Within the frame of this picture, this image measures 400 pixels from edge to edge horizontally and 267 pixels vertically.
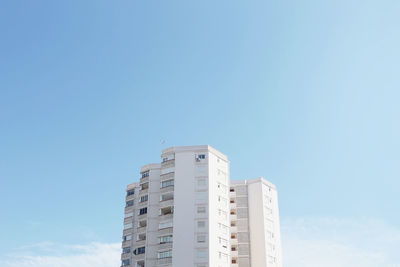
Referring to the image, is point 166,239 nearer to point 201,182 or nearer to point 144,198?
point 201,182

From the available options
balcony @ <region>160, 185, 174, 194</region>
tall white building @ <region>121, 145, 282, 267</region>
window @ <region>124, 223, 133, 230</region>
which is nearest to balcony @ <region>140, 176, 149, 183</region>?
tall white building @ <region>121, 145, 282, 267</region>

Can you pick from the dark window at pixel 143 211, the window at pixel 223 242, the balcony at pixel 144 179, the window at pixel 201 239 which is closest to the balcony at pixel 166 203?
the dark window at pixel 143 211

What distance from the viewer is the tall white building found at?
7850cm

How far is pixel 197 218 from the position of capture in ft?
262

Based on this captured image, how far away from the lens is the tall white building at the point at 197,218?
258 ft

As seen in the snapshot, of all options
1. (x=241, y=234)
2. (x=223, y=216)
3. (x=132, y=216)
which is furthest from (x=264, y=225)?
(x=132, y=216)

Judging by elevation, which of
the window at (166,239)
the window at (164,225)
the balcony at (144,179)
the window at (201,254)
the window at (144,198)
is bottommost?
the window at (201,254)

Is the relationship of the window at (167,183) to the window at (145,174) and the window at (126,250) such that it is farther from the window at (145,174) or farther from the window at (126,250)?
the window at (126,250)

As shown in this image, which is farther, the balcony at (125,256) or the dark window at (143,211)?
the balcony at (125,256)

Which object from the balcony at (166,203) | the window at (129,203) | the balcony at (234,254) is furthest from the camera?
the window at (129,203)

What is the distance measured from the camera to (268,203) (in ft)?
332

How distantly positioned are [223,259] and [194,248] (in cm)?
681

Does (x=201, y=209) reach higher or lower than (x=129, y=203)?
lower

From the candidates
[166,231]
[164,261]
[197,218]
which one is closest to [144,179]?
[166,231]
